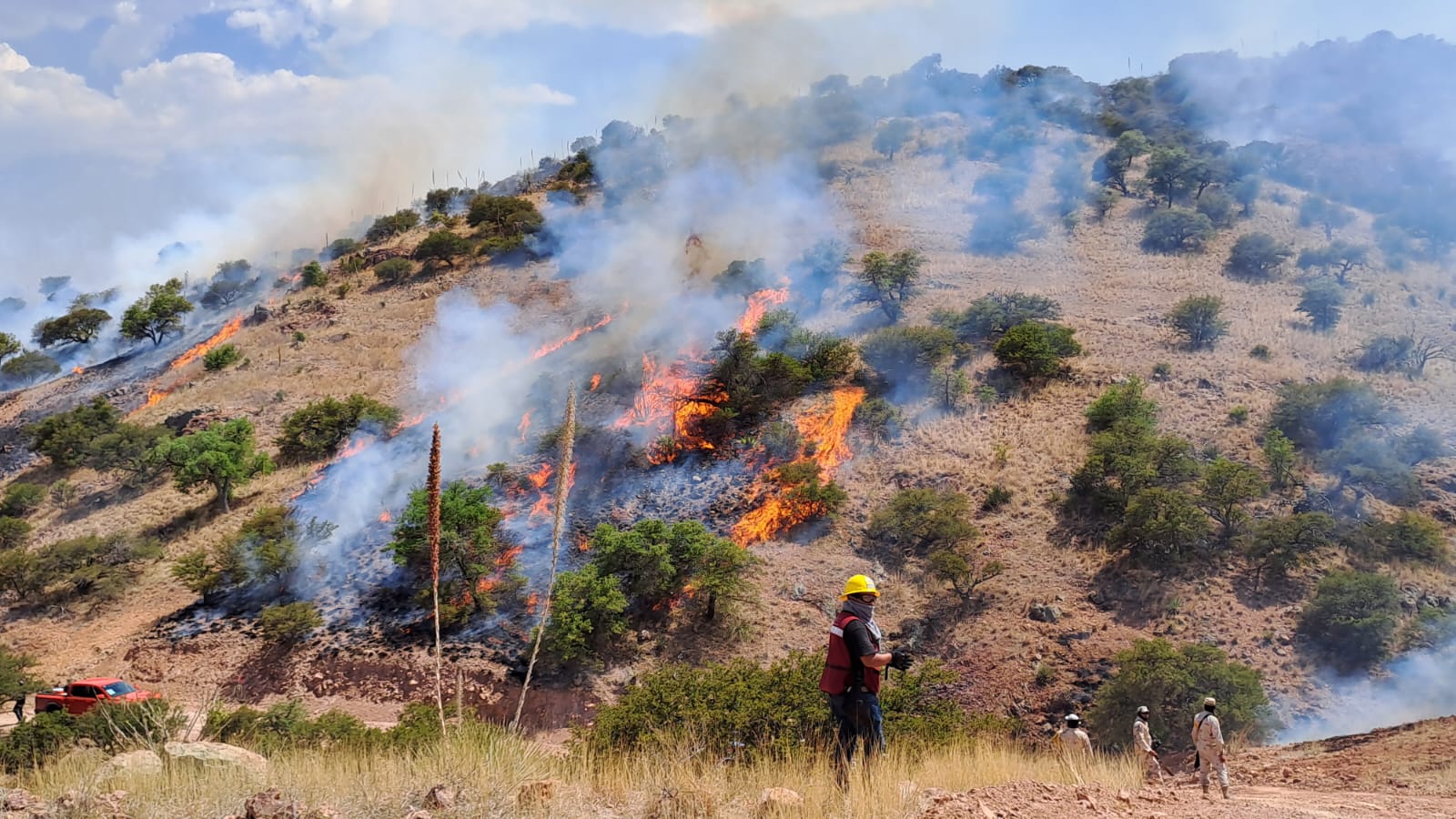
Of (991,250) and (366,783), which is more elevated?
(991,250)

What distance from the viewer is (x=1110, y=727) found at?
1422 cm

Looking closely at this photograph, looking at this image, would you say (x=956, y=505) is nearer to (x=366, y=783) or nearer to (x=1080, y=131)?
(x=366, y=783)

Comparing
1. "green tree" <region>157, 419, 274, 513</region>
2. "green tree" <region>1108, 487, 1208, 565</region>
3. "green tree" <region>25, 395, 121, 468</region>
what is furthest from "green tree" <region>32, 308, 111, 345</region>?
"green tree" <region>1108, 487, 1208, 565</region>

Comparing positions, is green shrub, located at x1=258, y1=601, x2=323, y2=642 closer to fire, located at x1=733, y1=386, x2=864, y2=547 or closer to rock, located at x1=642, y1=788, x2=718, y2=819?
fire, located at x1=733, y1=386, x2=864, y2=547

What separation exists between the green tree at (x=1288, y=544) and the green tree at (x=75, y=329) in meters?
60.7

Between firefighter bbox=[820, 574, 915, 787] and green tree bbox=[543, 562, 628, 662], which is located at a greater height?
firefighter bbox=[820, 574, 915, 787]

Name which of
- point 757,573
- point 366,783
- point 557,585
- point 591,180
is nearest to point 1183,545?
point 757,573

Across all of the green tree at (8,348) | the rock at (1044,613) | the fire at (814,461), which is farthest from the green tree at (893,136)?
the green tree at (8,348)

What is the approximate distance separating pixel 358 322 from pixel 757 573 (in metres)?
30.2

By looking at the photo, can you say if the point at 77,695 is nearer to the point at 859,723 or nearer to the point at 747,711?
the point at 747,711

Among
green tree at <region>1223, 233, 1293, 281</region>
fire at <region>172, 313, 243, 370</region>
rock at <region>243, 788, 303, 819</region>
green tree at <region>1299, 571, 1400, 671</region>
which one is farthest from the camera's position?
fire at <region>172, 313, 243, 370</region>

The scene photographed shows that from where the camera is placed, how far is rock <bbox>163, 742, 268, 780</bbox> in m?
5.48

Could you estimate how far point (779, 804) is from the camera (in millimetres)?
4816

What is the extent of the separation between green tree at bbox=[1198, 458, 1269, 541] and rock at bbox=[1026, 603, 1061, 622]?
192 inches
